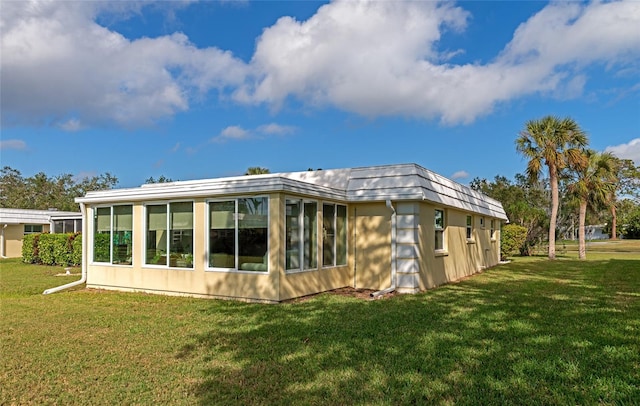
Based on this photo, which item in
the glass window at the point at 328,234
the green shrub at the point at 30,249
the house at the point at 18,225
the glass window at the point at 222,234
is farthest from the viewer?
the house at the point at 18,225

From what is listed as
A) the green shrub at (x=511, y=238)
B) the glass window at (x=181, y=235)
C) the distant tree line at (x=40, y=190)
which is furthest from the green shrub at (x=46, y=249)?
the distant tree line at (x=40, y=190)

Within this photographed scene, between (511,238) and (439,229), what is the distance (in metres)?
14.7

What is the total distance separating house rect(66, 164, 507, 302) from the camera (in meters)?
9.01

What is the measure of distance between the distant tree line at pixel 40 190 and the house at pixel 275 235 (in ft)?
119

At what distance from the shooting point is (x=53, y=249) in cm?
1962

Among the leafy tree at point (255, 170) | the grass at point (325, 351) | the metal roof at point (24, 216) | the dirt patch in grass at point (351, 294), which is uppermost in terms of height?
the leafy tree at point (255, 170)

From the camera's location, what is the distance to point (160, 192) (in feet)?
33.6

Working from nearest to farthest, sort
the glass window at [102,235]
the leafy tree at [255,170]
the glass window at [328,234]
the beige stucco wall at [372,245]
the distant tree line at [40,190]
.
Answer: the glass window at [328,234] < the beige stucco wall at [372,245] < the glass window at [102,235] < the leafy tree at [255,170] < the distant tree line at [40,190]

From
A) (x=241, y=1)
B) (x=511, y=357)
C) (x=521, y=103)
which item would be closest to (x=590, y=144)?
(x=521, y=103)

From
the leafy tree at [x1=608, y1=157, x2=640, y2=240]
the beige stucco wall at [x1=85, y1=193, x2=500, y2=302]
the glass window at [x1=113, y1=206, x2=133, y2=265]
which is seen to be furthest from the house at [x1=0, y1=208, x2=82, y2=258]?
the leafy tree at [x1=608, y1=157, x2=640, y2=240]

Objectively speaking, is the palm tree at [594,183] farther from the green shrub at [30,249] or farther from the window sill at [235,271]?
the green shrub at [30,249]

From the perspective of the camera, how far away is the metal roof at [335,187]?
357 inches

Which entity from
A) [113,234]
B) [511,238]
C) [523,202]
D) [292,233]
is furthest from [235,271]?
[523,202]

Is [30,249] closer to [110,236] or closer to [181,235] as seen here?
[110,236]
